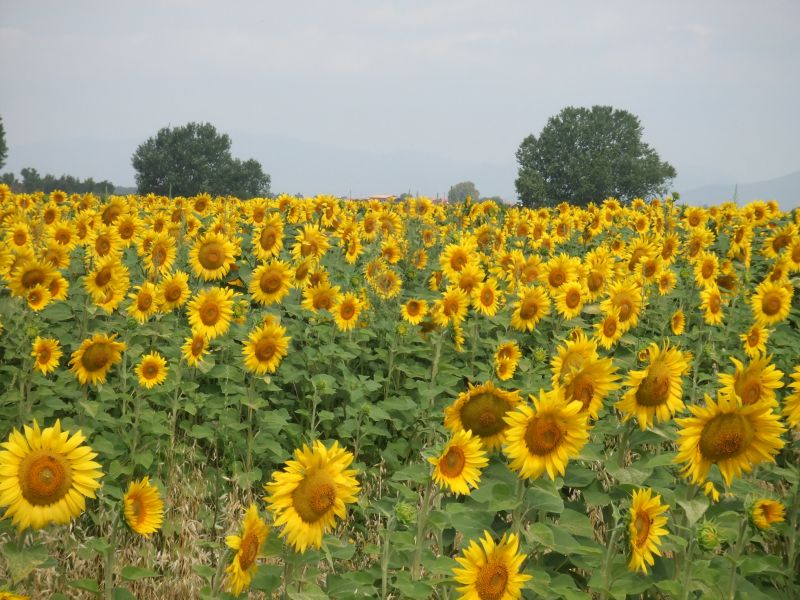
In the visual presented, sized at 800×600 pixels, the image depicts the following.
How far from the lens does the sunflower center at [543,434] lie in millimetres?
2756

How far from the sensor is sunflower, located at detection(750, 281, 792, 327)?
670cm

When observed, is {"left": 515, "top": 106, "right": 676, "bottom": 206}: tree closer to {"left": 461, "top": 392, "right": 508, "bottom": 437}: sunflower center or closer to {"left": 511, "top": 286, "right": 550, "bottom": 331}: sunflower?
{"left": 511, "top": 286, "right": 550, "bottom": 331}: sunflower

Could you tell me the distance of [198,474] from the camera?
5047mm

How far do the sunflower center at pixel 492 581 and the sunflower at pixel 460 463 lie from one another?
0.39m

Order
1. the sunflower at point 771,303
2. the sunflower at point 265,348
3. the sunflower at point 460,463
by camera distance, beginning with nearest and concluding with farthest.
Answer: the sunflower at point 460,463, the sunflower at point 265,348, the sunflower at point 771,303

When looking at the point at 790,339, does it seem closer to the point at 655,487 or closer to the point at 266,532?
the point at 655,487

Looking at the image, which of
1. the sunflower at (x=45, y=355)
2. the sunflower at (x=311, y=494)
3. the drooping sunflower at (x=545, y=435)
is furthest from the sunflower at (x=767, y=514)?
the sunflower at (x=45, y=355)

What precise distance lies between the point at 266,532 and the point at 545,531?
3.62ft

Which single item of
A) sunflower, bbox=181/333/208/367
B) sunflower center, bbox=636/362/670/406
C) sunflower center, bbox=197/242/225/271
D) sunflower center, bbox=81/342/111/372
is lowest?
sunflower, bbox=181/333/208/367

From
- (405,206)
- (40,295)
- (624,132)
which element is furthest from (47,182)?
(40,295)

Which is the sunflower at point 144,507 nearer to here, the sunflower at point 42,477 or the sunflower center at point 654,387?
the sunflower at point 42,477

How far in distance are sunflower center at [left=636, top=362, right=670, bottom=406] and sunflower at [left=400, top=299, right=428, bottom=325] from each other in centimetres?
341

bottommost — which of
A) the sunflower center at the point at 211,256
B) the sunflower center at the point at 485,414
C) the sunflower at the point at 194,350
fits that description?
the sunflower at the point at 194,350

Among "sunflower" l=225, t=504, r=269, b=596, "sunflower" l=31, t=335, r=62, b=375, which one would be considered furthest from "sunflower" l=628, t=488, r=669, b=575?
"sunflower" l=31, t=335, r=62, b=375
